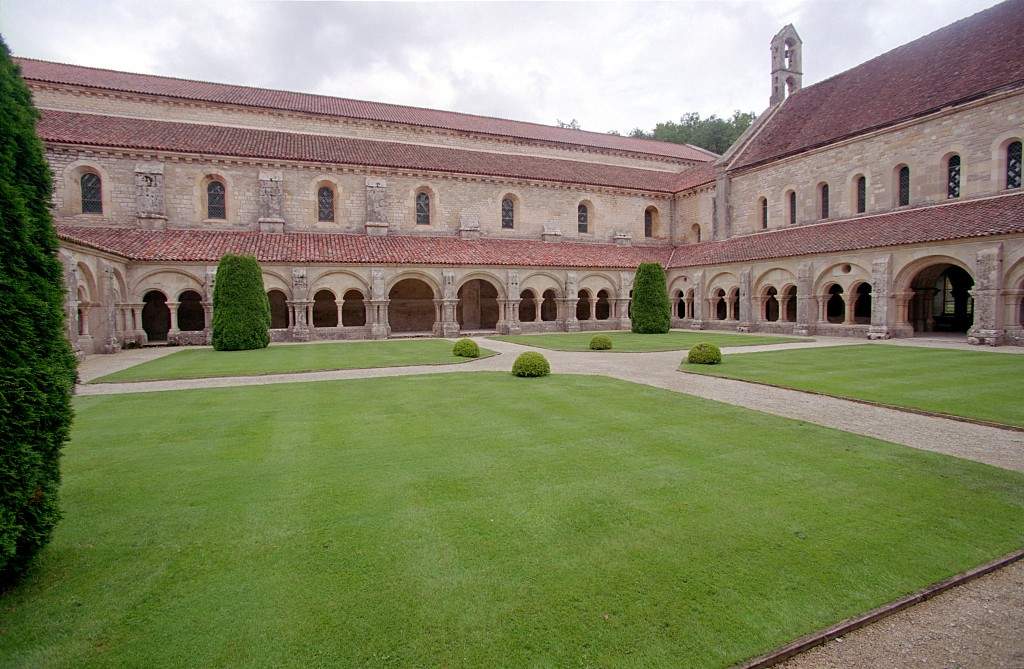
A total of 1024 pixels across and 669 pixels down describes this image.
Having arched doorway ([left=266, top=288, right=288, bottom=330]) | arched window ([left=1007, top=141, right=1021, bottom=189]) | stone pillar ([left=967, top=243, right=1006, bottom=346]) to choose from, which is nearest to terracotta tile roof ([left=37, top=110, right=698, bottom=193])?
arched doorway ([left=266, top=288, right=288, bottom=330])

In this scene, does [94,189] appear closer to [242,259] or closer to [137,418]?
[242,259]

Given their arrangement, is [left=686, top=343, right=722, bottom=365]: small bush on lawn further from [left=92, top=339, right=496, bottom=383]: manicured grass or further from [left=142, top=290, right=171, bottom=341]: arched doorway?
[left=142, top=290, right=171, bottom=341]: arched doorway

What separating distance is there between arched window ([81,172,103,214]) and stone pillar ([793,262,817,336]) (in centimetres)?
3169

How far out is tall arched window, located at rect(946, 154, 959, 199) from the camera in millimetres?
20547

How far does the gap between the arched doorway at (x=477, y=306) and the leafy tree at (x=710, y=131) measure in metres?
32.1

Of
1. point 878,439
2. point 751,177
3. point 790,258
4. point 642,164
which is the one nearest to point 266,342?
point 878,439

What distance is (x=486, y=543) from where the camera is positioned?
3791 mm

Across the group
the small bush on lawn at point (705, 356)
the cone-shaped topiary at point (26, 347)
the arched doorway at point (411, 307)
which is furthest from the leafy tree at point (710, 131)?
the cone-shaped topiary at point (26, 347)

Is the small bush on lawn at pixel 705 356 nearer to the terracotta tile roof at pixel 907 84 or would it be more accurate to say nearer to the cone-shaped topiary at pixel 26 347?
the cone-shaped topiary at pixel 26 347

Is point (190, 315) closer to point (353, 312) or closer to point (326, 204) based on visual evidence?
point (353, 312)

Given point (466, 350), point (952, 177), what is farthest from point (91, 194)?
point (952, 177)

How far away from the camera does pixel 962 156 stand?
1989 cm

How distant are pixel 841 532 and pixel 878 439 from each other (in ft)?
10.6

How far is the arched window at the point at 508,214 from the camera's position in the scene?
30.1m
